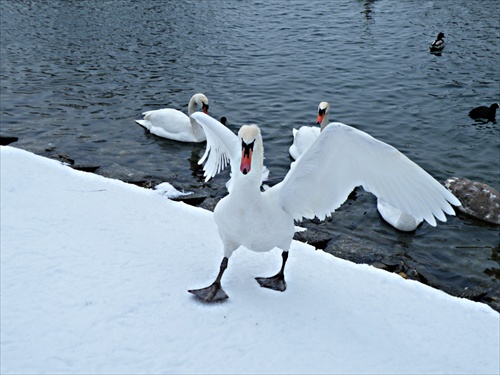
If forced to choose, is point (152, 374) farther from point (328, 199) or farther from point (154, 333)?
point (328, 199)

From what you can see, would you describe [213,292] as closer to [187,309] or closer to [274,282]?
[187,309]

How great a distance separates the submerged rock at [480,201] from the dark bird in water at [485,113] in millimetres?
4057

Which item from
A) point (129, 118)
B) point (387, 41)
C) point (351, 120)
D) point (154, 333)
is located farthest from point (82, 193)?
point (387, 41)

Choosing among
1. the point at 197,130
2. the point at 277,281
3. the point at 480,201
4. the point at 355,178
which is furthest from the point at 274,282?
the point at 197,130

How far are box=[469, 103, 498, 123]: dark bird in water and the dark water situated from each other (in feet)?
1.02

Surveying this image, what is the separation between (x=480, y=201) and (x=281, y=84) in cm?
788

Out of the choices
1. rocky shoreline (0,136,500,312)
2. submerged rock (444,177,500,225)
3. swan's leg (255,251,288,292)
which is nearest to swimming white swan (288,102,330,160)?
rocky shoreline (0,136,500,312)

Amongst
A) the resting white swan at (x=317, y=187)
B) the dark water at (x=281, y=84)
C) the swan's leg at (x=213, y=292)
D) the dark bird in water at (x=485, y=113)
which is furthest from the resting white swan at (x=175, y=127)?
the swan's leg at (x=213, y=292)

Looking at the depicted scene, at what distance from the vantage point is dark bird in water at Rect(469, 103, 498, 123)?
13758 mm

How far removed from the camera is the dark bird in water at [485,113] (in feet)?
45.1

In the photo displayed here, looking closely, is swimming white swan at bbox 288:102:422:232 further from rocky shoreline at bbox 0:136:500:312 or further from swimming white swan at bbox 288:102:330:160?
rocky shoreline at bbox 0:136:500:312

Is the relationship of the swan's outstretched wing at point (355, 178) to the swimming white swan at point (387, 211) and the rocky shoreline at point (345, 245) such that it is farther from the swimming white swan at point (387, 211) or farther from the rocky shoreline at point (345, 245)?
the swimming white swan at point (387, 211)

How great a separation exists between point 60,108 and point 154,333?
34.5 feet

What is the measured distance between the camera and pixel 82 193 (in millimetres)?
8047
